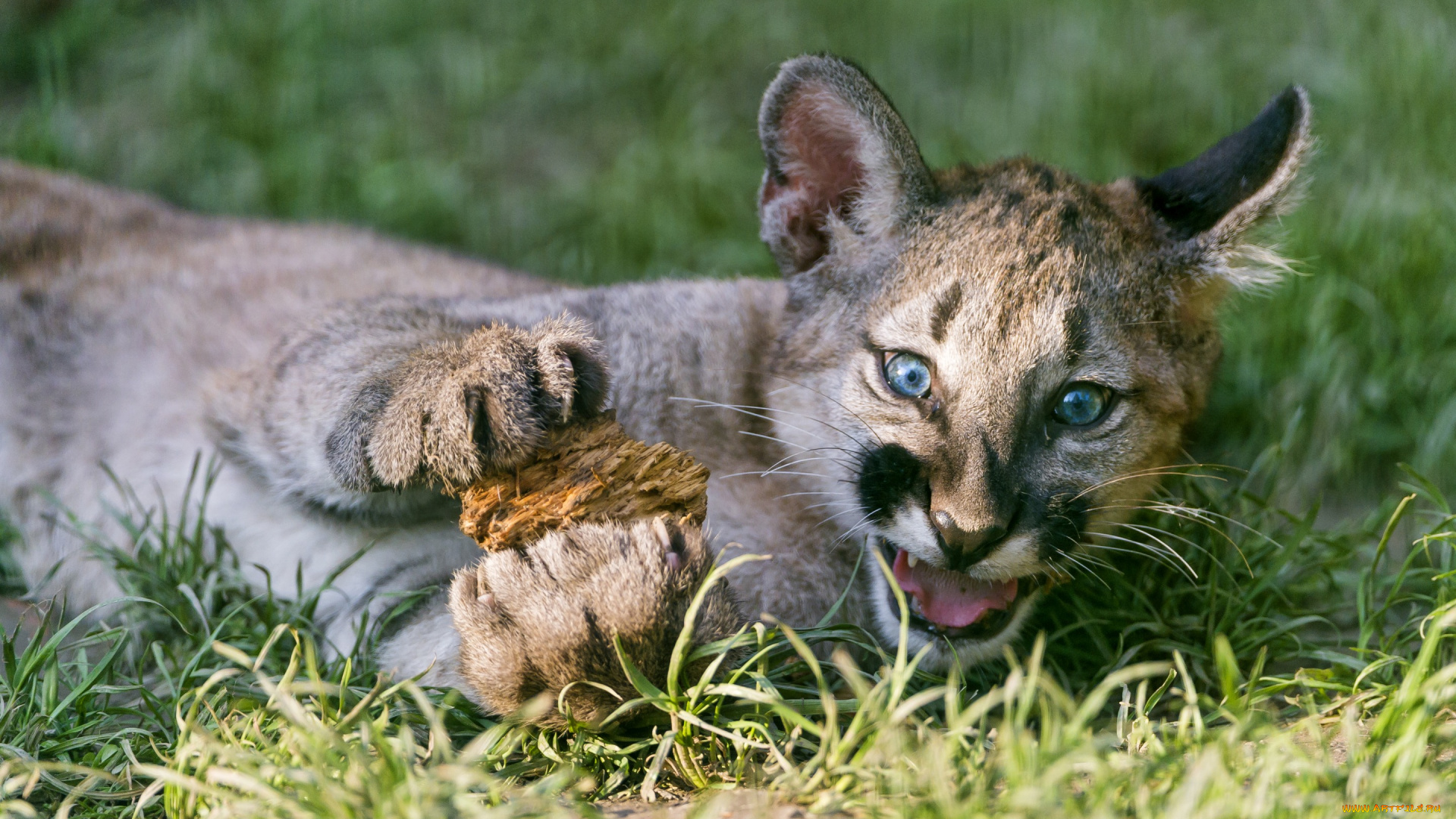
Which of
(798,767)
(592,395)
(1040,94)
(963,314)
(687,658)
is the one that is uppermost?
(1040,94)

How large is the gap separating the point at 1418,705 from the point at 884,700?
1.10 m

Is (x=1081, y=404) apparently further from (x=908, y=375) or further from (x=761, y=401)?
(x=761, y=401)

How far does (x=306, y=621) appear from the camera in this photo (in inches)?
121

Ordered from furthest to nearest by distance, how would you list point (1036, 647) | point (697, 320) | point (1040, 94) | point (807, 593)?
point (1040, 94)
point (697, 320)
point (807, 593)
point (1036, 647)

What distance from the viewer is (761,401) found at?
10.8 feet

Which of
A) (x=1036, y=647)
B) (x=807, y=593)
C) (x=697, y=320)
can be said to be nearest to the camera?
(x=1036, y=647)

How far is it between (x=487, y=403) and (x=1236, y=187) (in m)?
2.06

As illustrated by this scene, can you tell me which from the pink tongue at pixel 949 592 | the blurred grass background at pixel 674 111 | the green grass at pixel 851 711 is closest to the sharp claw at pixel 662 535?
the green grass at pixel 851 711

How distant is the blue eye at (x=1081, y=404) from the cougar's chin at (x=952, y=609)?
1.37 feet

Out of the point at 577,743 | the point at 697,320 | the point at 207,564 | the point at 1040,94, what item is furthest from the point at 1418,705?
the point at 1040,94

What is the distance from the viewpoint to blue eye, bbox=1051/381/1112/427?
9.43 ft

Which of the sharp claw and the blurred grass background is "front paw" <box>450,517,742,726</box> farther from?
the blurred grass background

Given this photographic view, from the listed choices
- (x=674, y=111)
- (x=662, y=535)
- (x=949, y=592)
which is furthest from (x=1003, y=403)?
(x=674, y=111)

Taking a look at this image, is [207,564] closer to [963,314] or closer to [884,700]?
[884,700]
